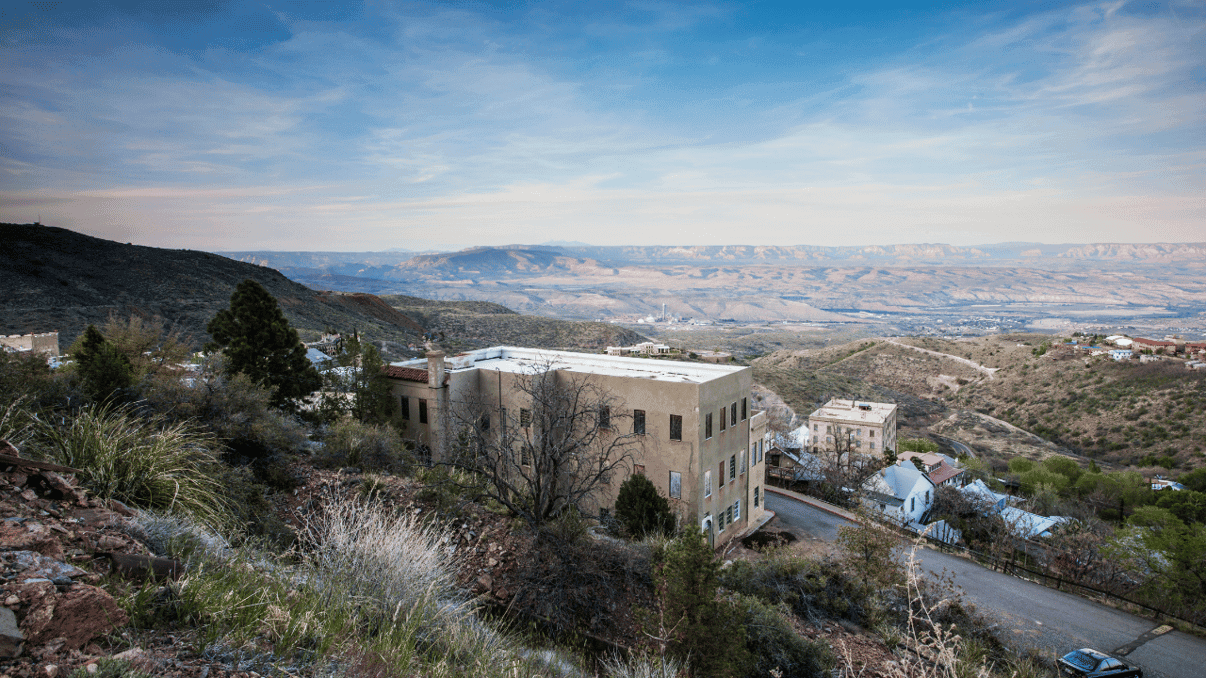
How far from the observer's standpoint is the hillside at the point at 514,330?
3369 inches

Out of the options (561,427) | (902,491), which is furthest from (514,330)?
(561,427)

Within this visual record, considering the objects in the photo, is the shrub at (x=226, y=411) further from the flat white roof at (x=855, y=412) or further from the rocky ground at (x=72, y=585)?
the flat white roof at (x=855, y=412)

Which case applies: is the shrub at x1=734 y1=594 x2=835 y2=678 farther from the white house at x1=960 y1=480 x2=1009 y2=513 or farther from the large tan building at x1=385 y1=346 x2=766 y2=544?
the white house at x1=960 y1=480 x2=1009 y2=513

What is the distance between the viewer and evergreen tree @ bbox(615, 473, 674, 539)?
2039 centimetres

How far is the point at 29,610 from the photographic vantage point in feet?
10.1

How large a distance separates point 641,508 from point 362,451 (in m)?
10.2

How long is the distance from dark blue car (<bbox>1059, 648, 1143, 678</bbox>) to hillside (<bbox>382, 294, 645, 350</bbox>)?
6708cm

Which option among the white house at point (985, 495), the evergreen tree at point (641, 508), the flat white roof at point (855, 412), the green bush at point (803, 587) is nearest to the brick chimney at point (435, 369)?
the evergreen tree at point (641, 508)

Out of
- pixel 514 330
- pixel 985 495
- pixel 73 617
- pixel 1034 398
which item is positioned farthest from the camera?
pixel 514 330

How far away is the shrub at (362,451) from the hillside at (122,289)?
3468 centimetres

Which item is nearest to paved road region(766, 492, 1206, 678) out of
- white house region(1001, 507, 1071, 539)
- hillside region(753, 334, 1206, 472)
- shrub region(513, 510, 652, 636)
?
white house region(1001, 507, 1071, 539)

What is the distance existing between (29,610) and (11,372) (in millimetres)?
8138

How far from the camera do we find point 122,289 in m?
57.6

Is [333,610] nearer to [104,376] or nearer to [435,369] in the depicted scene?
A: [104,376]
